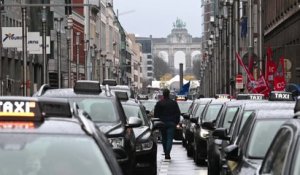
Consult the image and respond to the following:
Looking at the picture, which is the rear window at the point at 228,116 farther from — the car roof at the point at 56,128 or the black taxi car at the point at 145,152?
the car roof at the point at 56,128

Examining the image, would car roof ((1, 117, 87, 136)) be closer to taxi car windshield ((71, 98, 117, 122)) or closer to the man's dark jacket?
taxi car windshield ((71, 98, 117, 122))

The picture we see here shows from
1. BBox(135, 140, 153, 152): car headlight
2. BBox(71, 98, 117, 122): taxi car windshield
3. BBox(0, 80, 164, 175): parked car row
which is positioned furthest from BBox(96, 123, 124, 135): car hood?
BBox(0, 80, 164, 175): parked car row

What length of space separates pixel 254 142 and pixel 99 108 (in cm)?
521

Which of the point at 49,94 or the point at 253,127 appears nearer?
the point at 253,127

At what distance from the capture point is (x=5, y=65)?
2936 inches

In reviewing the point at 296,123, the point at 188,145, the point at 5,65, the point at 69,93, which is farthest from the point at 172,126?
the point at 5,65

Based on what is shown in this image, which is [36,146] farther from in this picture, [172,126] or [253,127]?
[172,126]

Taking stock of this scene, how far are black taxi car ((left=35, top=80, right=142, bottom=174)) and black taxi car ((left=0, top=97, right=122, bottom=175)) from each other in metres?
6.05

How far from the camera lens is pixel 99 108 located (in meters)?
15.4

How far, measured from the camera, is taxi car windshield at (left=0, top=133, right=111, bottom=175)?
6.47 m

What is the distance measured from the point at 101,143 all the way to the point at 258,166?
3262 millimetres

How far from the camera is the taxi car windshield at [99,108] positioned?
15.1 metres

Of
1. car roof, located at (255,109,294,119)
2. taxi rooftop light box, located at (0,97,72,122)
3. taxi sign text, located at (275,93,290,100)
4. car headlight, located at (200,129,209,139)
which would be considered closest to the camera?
taxi rooftop light box, located at (0,97,72,122)

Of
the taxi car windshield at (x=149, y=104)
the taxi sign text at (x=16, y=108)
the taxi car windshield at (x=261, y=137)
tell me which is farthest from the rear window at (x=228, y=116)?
the taxi car windshield at (x=149, y=104)
